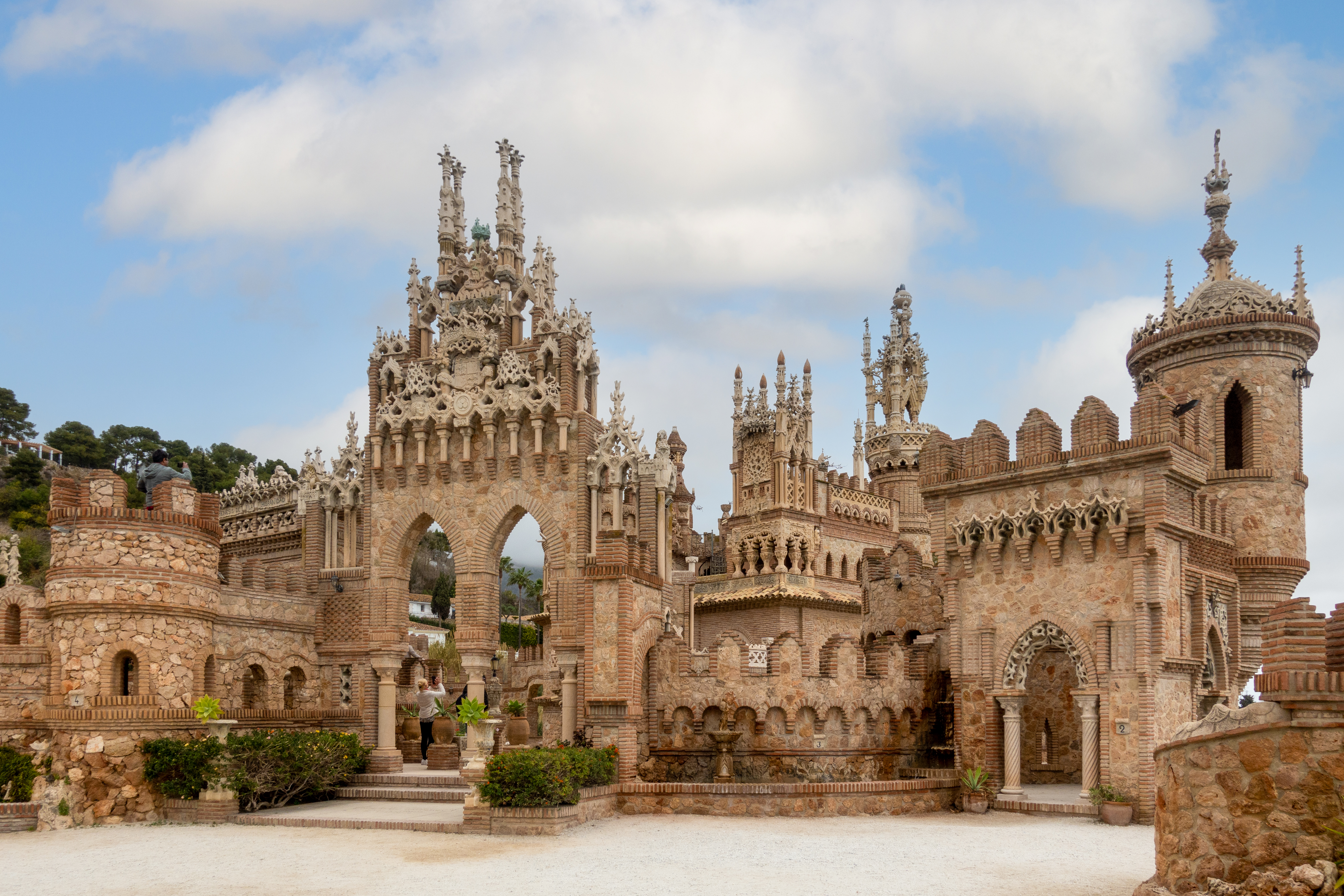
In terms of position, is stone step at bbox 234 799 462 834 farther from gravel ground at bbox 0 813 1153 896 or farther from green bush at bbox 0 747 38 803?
green bush at bbox 0 747 38 803

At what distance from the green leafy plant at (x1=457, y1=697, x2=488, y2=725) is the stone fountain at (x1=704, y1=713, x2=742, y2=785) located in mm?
4168

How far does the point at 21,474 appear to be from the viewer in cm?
6650

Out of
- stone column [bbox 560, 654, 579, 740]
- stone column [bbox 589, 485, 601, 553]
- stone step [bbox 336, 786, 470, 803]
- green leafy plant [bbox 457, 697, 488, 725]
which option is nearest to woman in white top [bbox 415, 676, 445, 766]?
stone step [bbox 336, 786, 470, 803]

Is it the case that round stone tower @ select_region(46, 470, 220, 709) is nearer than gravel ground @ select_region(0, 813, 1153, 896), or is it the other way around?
gravel ground @ select_region(0, 813, 1153, 896)

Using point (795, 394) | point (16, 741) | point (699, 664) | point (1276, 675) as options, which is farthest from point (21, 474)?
point (1276, 675)

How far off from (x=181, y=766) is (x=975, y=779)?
13255 mm

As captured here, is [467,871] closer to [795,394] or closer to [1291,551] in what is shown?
[1291,551]

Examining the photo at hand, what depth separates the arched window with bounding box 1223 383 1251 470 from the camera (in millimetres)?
24250

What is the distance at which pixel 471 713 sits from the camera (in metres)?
20.2

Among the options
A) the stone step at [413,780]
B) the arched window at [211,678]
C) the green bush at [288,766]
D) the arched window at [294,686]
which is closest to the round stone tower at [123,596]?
the arched window at [211,678]

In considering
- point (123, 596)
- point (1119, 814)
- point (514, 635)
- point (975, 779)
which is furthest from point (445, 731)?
point (514, 635)

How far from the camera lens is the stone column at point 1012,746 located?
21.2 m

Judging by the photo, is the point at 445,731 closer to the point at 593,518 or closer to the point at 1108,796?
the point at 593,518

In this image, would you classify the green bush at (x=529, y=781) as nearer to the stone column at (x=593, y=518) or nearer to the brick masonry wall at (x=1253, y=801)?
the stone column at (x=593, y=518)
